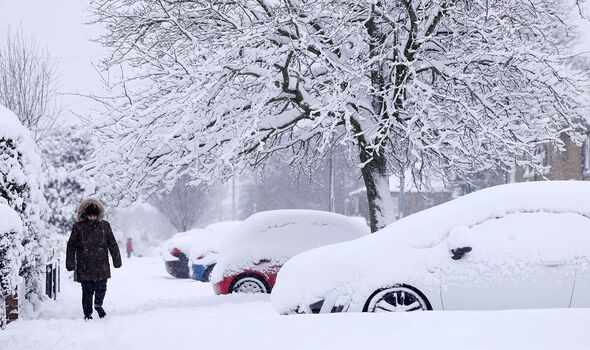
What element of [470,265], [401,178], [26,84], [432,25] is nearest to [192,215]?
[26,84]

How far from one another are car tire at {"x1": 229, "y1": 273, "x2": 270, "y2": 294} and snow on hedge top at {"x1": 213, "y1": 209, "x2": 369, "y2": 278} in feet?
0.76

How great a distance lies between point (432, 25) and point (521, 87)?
2147 mm

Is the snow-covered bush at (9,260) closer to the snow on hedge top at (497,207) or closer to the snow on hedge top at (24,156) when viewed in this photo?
the snow on hedge top at (24,156)

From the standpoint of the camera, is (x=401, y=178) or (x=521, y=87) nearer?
(x=521, y=87)

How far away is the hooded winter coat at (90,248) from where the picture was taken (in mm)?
8781

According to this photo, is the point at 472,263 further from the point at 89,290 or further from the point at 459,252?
the point at 89,290

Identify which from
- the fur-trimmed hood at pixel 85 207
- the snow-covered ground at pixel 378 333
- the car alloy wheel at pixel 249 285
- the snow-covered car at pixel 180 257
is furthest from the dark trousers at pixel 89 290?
the snow-covered car at pixel 180 257

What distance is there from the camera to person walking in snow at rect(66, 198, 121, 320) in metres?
8.80

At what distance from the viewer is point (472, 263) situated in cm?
641

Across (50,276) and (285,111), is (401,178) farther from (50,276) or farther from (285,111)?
(50,276)

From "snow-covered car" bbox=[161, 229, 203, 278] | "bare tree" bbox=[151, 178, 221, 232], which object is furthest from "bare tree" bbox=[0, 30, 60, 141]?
"bare tree" bbox=[151, 178, 221, 232]

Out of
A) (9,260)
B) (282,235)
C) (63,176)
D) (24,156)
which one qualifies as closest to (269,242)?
(282,235)

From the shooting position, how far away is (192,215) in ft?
158

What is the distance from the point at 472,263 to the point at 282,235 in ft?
17.2
